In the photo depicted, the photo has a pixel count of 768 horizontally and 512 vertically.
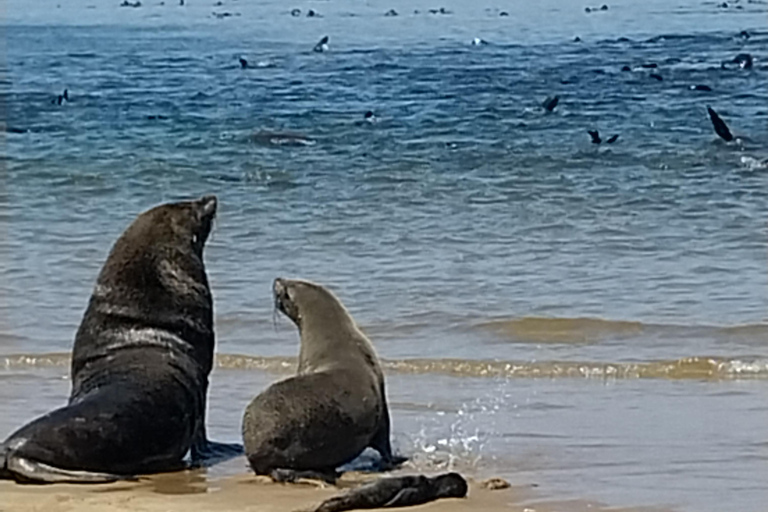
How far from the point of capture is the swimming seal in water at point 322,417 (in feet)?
22.1

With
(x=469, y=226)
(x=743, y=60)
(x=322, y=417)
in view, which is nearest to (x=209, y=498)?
(x=322, y=417)

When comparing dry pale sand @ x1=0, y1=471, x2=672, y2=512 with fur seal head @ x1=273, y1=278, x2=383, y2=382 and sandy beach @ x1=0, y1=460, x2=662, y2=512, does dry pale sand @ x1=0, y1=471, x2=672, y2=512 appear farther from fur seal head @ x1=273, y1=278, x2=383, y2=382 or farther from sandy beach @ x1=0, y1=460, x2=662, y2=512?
fur seal head @ x1=273, y1=278, x2=383, y2=382

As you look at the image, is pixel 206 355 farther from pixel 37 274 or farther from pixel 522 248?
pixel 522 248

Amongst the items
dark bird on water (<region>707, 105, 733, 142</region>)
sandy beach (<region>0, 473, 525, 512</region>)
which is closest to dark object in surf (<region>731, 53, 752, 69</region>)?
dark bird on water (<region>707, 105, 733, 142</region>)

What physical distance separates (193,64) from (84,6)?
1864 cm

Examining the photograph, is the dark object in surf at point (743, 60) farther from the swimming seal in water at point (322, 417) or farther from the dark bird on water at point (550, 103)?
the swimming seal in water at point (322, 417)

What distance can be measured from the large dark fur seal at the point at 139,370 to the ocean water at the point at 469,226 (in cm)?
33

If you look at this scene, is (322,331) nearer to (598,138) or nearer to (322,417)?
(322,417)

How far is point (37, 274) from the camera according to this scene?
41.2 ft

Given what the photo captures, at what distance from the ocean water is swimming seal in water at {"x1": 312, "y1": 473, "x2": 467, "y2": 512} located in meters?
0.35

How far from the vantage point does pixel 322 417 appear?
678cm

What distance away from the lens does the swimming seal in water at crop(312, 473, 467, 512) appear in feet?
Result: 19.6

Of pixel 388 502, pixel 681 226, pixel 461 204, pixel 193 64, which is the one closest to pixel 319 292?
pixel 388 502

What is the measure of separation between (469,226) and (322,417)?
26.5 feet
